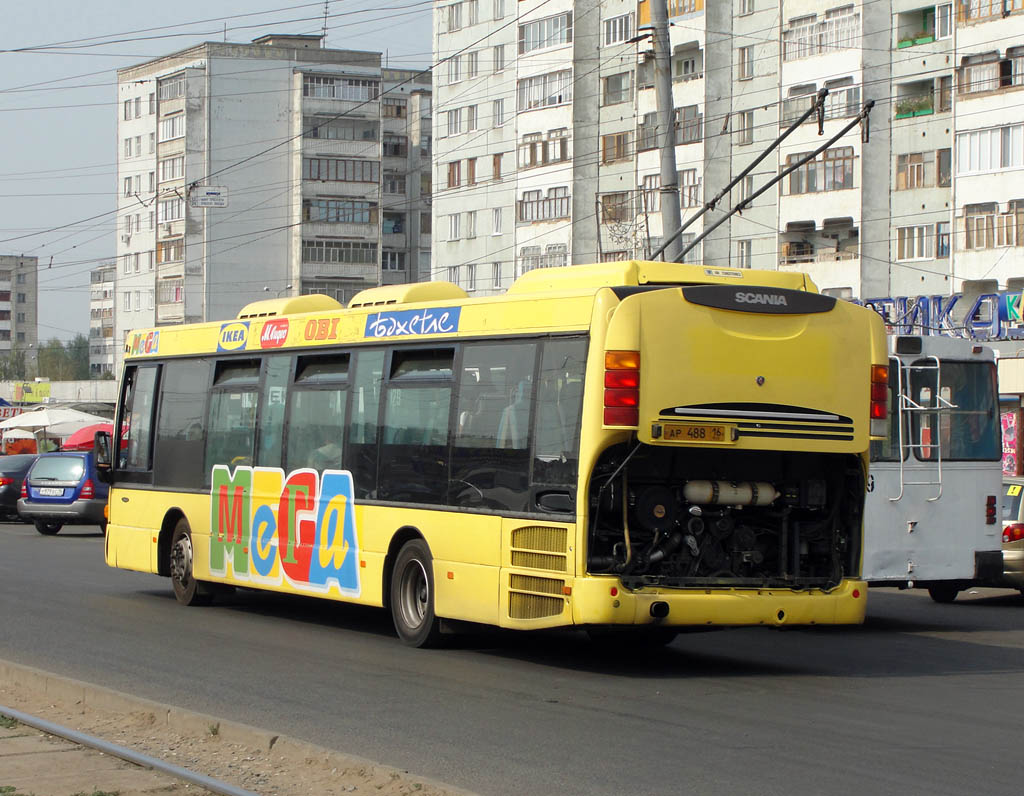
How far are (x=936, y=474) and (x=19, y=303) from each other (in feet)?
603

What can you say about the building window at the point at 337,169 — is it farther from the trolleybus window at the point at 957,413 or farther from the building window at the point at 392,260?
the trolleybus window at the point at 957,413

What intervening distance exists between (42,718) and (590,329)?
15.3ft

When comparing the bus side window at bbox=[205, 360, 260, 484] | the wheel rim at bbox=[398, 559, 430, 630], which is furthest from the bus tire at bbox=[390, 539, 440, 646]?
the bus side window at bbox=[205, 360, 260, 484]

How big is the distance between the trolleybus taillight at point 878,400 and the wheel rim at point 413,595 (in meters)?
3.94

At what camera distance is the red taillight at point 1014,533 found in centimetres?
2000

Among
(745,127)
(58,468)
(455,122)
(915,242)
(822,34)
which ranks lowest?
(58,468)

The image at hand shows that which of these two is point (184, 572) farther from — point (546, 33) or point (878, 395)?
point (546, 33)

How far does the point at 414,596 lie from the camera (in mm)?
13859

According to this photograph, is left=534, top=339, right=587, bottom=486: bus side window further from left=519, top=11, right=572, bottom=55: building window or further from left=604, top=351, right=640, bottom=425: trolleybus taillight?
left=519, top=11, right=572, bottom=55: building window

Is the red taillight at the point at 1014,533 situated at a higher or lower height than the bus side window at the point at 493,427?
lower

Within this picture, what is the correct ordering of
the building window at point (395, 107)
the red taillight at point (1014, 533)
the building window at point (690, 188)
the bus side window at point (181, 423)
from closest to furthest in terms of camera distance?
the bus side window at point (181, 423) < the red taillight at point (1014, 533) < the building window at point (690, 188) < the building window at point (395, 107)

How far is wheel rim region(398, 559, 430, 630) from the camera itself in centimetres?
1370

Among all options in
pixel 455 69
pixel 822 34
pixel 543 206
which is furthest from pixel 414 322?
pixel 455 69

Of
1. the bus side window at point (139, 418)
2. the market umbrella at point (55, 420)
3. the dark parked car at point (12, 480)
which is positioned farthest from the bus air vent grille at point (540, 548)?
the market umbrella at point (55, 420)
